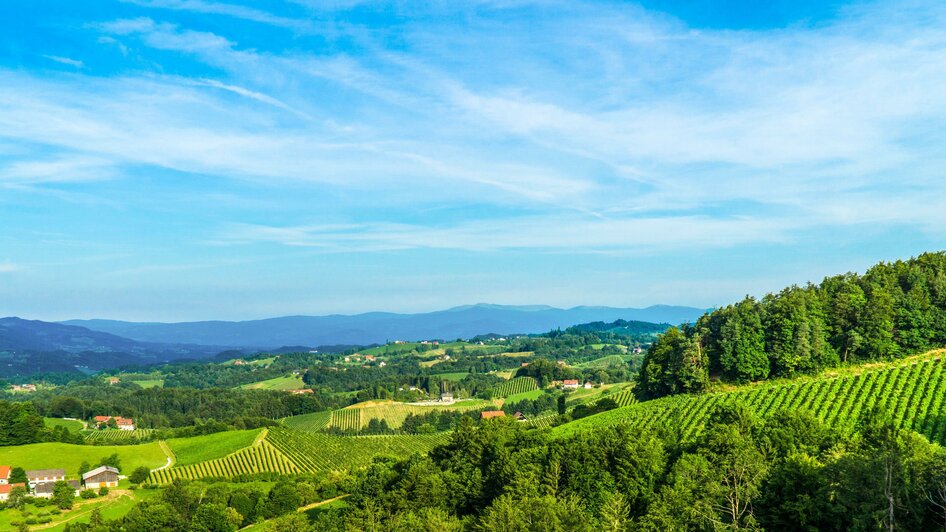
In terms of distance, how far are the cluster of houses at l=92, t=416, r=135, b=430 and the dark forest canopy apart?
438 feet

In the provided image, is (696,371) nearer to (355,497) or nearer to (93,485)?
(355,497)

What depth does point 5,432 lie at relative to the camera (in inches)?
4483

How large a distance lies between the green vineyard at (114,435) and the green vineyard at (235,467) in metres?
30.1

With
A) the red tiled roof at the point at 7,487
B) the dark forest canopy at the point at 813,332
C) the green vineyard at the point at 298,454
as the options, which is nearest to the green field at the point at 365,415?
the green vineyard at the point at 298,454

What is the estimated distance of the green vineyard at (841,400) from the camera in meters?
56.1

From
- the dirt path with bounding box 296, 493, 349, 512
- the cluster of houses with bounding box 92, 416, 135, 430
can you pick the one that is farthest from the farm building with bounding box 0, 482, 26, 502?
the cluster of houses with bounding box 92, 416, 135, 430

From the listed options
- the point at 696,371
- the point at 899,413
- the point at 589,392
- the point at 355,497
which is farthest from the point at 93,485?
the point at 589,392

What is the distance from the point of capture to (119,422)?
163250mm

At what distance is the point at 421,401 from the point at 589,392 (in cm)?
5289

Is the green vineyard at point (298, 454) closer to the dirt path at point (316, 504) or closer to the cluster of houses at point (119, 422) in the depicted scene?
the dirt path at point (316, 504)

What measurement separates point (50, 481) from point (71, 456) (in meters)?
12.7

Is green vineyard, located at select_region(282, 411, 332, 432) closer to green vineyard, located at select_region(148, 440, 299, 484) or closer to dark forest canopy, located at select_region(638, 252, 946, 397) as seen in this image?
green vineyard, located at select_region(148, 440, 299, 484)

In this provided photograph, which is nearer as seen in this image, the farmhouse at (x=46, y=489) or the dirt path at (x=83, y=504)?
the dirt path at (x=83, y=504)

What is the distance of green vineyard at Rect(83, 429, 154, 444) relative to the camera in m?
127
